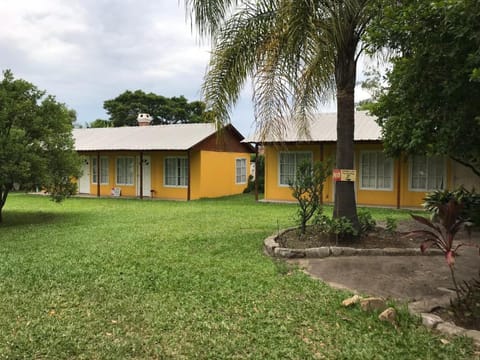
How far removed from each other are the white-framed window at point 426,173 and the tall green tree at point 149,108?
27987 millimetres

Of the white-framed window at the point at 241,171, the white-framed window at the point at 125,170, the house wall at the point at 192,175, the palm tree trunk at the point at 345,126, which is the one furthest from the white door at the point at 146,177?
the palm tree trunk at the point at 345,126

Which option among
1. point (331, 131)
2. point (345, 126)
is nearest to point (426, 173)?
point (331, 131)

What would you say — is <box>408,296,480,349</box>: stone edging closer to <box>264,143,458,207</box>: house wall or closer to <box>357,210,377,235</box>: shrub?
<box>357,210,377,235</box>: shrub

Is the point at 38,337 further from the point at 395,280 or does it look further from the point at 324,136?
the point at 324,136

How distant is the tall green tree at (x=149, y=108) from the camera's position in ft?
135

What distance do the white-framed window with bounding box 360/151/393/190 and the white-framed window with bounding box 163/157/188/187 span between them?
7.87 m

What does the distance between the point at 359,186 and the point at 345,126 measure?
911 centimetres

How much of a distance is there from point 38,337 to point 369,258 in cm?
482

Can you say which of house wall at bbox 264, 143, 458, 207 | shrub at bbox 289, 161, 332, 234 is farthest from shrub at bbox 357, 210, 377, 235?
house wall at bbox 264, 143, 458, 207

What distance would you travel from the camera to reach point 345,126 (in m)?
7.66

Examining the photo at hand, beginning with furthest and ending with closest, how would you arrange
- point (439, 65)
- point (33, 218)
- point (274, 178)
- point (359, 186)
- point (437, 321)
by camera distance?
1. point (274, 178)
2. point (359, 186)
3. point (33, 218)
4. point (439, 65)
5. point (437, 321)

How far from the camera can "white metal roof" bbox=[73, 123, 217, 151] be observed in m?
18.7

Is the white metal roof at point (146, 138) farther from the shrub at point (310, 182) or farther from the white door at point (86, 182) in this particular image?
the shrub at point (310, 182)

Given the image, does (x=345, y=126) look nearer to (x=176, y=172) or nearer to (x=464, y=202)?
(x=464, y=202)
